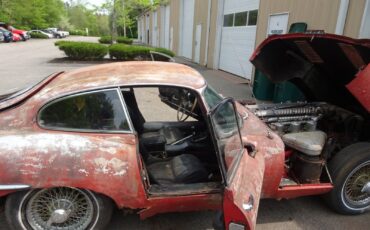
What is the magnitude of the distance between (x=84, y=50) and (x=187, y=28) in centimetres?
714

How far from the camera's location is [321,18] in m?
7.12

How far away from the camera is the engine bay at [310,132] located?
312 cm

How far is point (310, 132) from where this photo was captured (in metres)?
3.45

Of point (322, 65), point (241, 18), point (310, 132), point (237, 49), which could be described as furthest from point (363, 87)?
point (241, 18)

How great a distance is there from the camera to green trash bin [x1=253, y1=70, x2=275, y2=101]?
7914 millimetres

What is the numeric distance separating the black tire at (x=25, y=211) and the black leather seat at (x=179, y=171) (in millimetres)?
538

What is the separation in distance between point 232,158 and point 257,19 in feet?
29.5

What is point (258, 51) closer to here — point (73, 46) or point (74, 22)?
point (73, 46)

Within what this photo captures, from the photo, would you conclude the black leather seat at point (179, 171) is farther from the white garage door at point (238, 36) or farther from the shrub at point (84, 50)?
the shrub at point (84, 50)

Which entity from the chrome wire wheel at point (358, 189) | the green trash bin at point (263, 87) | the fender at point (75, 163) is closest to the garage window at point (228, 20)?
the green trash bin at point (263, 87)

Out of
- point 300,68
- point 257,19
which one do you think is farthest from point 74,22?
point 300,68

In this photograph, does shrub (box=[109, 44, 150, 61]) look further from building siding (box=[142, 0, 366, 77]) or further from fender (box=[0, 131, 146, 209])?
fender (box=[0, 131, 146, 209])

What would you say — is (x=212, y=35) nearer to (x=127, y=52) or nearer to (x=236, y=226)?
(x=127, y=52)

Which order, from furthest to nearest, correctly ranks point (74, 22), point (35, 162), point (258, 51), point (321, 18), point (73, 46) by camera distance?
point (74, 22) < point (73, 46) < point (321, 18) < point (258, 51) < point (35, 162)
